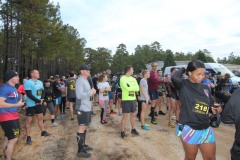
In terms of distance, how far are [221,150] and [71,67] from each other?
65020 millimetres

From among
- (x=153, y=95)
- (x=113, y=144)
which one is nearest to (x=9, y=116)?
(x=113, y=144)

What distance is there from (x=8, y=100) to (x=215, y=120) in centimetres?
406

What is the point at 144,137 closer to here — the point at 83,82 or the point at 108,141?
the point at 108,141

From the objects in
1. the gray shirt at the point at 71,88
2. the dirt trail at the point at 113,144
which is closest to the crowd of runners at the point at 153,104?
the dirt trail at the point at 113,144

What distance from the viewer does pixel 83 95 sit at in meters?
5.79

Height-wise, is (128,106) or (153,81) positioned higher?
(153,81)

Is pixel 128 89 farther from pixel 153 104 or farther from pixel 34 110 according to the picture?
pixel 34 110

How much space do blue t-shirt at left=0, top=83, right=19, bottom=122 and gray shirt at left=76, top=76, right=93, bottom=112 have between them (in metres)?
1.43

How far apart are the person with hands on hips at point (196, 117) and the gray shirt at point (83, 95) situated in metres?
2.88

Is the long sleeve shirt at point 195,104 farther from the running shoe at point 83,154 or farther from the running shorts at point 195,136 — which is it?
the running shoe at point 83,154

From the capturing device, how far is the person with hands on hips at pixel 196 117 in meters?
3.33

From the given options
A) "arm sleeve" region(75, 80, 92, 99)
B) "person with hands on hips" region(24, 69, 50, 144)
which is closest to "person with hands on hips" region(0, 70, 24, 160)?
"arm sleeve" region(75, 80, 92, 99)

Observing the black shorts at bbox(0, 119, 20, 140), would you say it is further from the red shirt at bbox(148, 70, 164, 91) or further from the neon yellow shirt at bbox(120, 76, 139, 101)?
the red shirt at bbox(148, 70, 164, 91)

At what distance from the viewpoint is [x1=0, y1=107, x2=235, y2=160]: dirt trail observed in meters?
5.73
